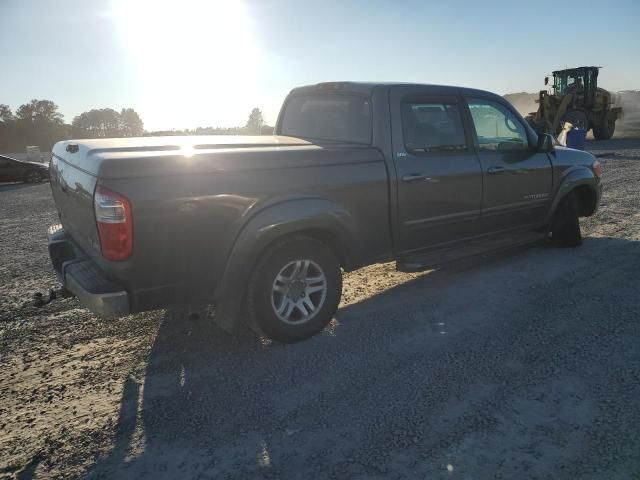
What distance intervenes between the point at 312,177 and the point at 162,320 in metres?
1.82

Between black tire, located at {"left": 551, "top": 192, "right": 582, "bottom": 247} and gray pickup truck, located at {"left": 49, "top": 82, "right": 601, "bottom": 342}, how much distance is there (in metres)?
0.52

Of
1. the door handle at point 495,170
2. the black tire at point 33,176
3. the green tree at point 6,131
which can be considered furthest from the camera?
the green tree at point 6,131

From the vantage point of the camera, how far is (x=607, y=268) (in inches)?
202

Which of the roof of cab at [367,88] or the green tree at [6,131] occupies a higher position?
the green tree at [6,131]

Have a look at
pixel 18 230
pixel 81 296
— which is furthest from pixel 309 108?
pixel 18 230

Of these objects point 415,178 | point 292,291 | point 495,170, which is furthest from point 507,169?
point 292,291

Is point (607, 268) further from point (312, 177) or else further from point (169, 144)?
point (169, 144)

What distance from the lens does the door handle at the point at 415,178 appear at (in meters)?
4.10

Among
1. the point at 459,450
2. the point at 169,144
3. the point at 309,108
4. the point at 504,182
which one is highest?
the point at 309,108

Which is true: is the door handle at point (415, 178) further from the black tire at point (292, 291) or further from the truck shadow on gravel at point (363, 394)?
the truck shadow on gravel at point (363, 394)

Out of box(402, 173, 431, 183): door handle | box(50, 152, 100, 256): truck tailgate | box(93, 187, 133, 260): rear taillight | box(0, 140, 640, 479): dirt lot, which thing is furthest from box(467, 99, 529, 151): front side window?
box(50, 152, 100, 256): truck tailgate

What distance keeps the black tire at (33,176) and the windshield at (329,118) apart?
1529 cm

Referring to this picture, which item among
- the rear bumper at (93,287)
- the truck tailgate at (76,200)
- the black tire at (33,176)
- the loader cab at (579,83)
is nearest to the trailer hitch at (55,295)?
the rear bumper at (93,287)

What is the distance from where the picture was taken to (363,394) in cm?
297
